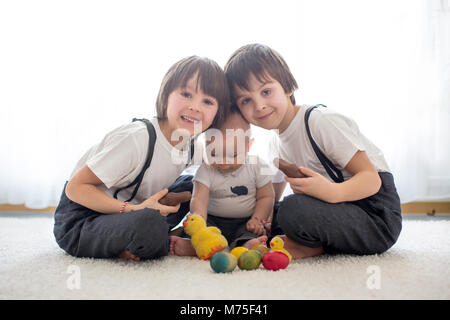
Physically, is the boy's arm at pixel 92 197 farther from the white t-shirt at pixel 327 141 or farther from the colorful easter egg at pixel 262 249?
the white t-shirt at pixel 327 141

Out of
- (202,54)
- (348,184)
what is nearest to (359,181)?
(348,184)

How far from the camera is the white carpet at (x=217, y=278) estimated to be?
668 mm

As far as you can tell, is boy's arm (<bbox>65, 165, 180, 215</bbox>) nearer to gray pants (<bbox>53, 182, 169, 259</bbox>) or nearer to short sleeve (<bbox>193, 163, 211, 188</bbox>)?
gray pants (<bbox>53, 182, 169, 259</bbox>)

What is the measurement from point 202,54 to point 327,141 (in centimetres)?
89

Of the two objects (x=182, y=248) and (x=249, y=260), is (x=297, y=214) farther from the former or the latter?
(x=182, y=248)

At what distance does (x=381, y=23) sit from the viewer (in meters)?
1.69

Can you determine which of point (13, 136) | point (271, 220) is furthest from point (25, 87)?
point (271, 220)

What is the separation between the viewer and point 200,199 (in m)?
1.18

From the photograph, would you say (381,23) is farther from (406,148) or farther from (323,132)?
(323,132)

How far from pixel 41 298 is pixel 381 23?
166cm

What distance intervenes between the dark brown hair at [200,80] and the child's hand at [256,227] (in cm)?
33

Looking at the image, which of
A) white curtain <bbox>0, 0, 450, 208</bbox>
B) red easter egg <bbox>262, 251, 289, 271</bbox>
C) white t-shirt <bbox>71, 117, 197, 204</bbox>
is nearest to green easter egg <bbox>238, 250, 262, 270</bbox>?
red easter egg <bbox>262, 251, 289, 271</bbox>

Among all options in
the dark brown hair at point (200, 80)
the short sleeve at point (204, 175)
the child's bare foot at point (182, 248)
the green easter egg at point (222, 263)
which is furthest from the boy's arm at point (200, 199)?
the green easter egg at point (222, 263)

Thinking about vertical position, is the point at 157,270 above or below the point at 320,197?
below
